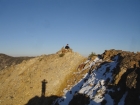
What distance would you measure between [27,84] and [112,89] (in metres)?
18.0

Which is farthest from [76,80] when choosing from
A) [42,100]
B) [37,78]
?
[37,78]

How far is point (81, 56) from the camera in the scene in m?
39.4

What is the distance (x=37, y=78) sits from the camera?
33469 mm

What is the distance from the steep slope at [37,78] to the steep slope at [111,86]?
403 centimetres

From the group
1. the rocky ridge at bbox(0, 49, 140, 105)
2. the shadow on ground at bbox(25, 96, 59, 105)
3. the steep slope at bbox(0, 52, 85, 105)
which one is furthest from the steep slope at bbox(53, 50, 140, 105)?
the steep slope at bbox(0, 52, 85, 105)

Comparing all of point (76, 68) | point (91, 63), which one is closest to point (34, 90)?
point (76, 68)

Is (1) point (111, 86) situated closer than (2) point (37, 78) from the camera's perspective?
Yes

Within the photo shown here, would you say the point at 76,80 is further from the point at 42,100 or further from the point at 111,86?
the point at 111,86

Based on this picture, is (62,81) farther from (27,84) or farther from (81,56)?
(81,56)

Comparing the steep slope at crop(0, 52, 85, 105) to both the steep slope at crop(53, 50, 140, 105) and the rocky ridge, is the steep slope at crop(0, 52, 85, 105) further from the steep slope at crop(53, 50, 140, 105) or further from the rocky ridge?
the steep slope at crop(53, 50, 140, 105)

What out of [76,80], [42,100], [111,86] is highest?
[76,80]

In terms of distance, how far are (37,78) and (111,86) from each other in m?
16.6

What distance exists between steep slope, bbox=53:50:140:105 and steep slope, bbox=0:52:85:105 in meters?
4.03

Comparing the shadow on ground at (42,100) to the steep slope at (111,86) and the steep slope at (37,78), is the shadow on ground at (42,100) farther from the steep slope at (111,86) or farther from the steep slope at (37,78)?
the steep slope at (111,86)
